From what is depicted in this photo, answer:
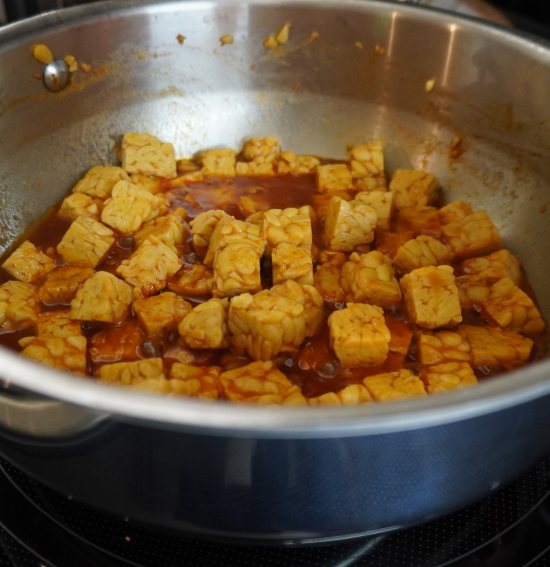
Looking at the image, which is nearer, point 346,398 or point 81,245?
point 346,398

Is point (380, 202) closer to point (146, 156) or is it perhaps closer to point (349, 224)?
point (349, 224)

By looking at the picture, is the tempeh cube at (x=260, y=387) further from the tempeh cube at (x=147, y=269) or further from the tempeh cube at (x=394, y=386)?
the tempeh cube at (x=147, y=269)

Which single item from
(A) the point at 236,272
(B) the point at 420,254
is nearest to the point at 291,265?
(A) the point at 236,272

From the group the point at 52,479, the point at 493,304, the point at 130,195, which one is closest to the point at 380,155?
the point at 493,304

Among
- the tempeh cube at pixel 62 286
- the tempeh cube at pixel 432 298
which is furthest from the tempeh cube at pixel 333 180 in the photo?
the tempeh cube at pixel 62 286

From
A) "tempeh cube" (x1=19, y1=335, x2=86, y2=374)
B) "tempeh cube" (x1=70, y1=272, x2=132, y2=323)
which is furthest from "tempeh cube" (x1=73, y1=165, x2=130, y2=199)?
"tempeh cube" (x1=19, y1=335, x2=86, y2=374)

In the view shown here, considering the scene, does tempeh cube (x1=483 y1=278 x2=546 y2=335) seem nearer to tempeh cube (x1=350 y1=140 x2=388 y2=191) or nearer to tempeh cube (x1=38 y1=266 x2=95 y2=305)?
tempeh cube (x1=350 y1=140 x2=388 y2=191)
